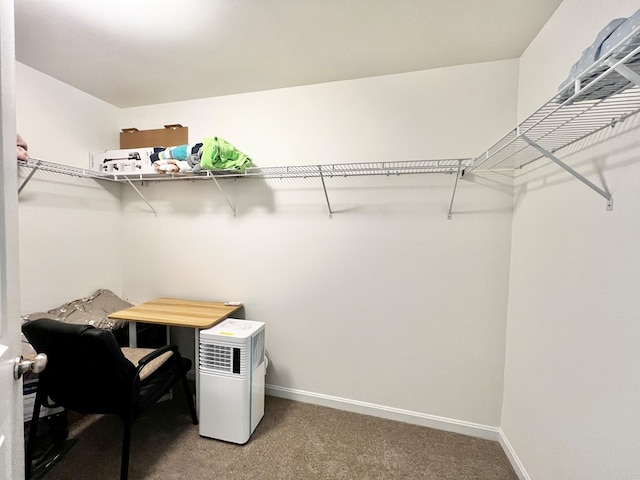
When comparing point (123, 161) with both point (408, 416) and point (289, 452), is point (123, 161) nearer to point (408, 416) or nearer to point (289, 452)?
point (289, 452)

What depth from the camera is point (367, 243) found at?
202 cm

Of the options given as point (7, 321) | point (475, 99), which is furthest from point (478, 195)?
point (7, 321)

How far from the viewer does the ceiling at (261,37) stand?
1364 mm

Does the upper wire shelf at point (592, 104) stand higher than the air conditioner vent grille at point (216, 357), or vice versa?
the upper wire shelf at point (592, 104)

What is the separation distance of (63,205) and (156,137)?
91 centimetres

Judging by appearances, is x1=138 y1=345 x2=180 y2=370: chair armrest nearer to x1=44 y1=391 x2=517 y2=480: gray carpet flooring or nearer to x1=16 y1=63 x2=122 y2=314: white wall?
x1=44 y1=391 x2=517 y2=480: gray carpet flooring

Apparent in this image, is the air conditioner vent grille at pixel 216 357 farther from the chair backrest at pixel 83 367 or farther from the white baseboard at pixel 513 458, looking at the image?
the white baseboard at pixel 513 458

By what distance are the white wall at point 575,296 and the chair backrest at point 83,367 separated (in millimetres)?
2087

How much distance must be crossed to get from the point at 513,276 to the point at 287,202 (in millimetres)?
1648

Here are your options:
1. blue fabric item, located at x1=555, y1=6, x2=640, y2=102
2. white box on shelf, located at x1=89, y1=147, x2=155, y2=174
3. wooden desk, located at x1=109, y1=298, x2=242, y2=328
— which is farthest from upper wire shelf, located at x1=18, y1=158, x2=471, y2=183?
wooden desk, located at x1=109, y1=298, x2=242, y2=328

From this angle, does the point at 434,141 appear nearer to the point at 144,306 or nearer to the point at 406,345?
the point at 406,345

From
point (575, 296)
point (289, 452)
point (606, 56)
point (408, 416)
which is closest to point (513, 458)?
point (408, 416)

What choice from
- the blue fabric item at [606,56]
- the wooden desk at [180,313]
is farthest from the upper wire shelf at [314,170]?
the wooden desk at [180,313]

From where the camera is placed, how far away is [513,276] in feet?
5.68
